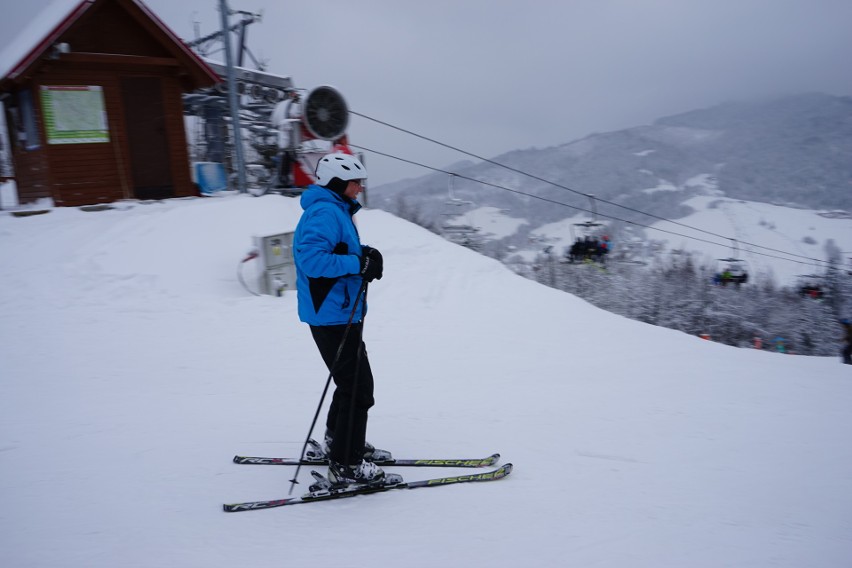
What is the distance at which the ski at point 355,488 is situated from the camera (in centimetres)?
318

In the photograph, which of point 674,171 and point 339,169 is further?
point 674,171

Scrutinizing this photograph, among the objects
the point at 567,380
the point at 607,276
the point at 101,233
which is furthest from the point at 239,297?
the point at 607,276

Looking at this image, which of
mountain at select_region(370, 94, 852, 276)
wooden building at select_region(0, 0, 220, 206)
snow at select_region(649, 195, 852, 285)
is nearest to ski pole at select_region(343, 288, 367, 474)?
wooden building at select_region(0, 0, 220, 206)

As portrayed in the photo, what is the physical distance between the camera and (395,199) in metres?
22.4

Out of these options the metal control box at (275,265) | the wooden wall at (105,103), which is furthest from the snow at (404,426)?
the wooden wall at (105,103)

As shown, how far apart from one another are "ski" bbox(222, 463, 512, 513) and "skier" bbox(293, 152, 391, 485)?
0.20 ft

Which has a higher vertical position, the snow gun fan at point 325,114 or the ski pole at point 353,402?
the snow gun fan at point 325,114

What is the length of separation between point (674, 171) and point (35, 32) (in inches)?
5012

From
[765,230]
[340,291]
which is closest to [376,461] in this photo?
[340,291]

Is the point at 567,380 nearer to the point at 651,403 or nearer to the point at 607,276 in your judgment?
the point at 651,403

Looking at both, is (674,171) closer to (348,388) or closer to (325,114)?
(325,114)

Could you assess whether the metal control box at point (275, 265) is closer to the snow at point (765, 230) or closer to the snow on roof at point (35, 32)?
the snow on roof at point (35, 32)

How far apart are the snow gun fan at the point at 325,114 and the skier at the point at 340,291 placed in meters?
10.8

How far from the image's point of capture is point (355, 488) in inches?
134
